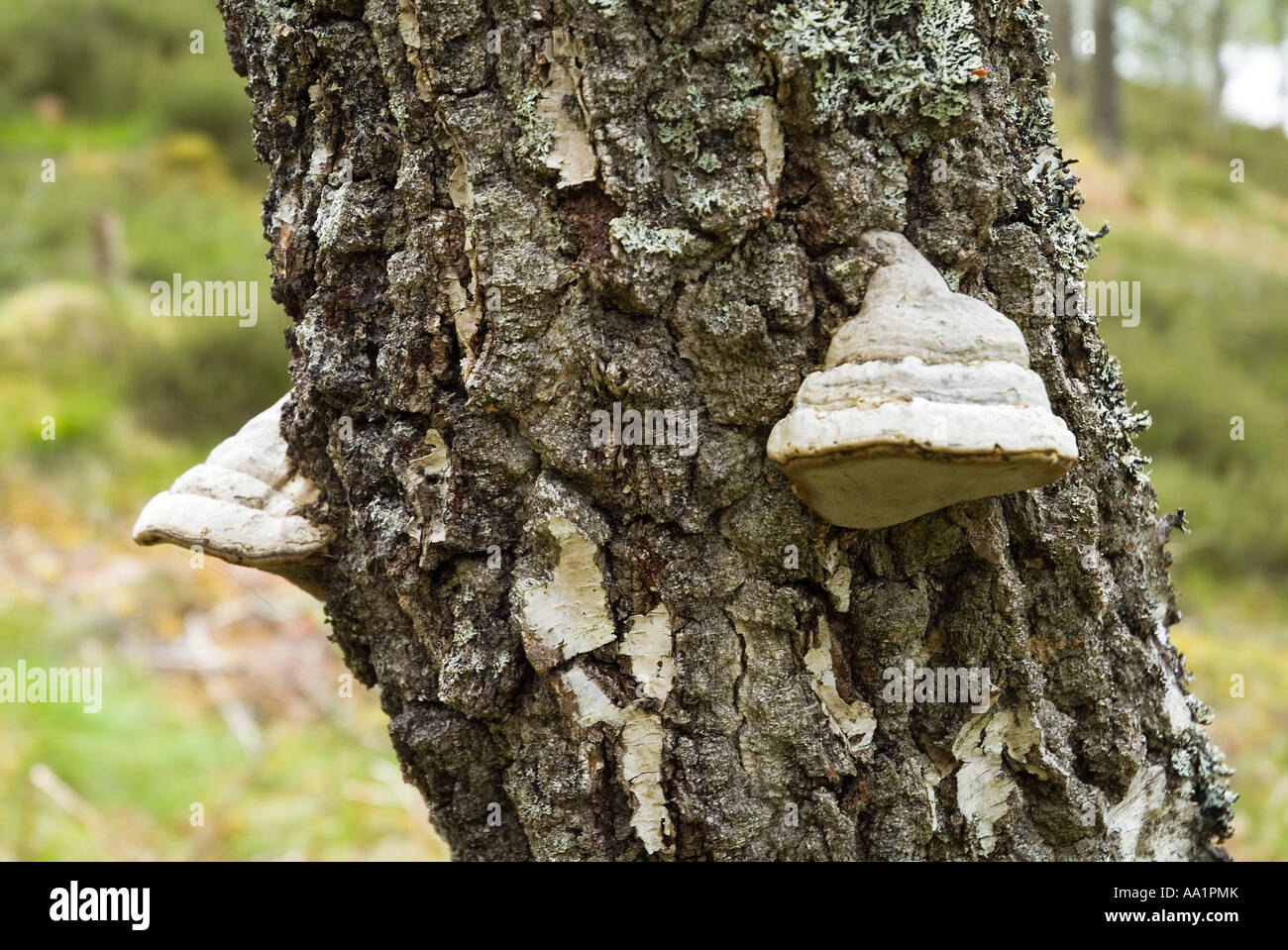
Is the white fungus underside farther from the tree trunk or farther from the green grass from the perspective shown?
the tree trunk

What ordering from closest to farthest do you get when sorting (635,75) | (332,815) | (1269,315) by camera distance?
(635,75), (332,815), (1269,315)

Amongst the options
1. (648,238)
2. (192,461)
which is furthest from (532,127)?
(192,461)

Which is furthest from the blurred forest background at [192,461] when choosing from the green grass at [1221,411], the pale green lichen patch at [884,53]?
the pale green lichen patch at [884,53]

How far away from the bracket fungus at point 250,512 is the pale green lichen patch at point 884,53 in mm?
1149

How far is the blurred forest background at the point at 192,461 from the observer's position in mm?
4305

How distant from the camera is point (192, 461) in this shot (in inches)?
286

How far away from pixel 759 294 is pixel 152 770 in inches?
156

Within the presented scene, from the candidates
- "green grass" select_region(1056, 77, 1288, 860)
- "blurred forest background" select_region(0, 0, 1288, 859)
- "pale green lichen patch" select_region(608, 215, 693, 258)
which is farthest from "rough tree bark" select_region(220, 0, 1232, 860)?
"green grass" select_region(1056, 77, 1288, 860)

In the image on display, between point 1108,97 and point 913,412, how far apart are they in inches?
703

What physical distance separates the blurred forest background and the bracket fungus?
22 centimetres

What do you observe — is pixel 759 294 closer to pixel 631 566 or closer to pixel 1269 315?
pixel 631 566

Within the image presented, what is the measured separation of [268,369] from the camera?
787 centimetres

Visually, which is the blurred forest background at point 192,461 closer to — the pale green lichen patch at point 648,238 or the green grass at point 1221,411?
the green grass at point 1221,411
